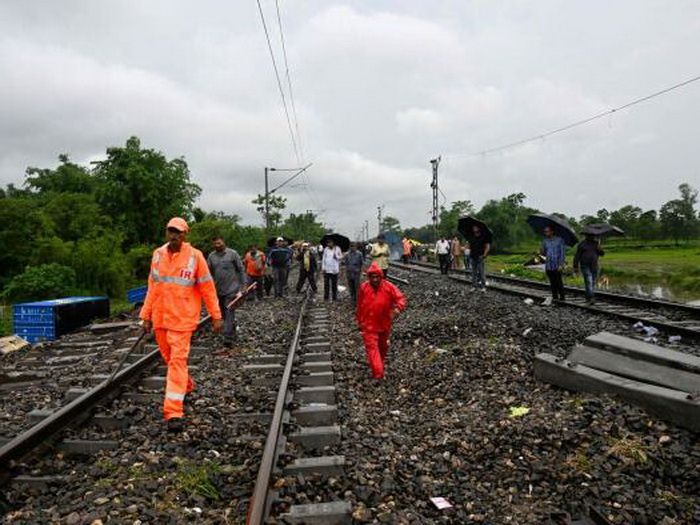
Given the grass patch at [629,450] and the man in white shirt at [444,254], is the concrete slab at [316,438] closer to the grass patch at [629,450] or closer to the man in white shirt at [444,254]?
the grass patch at [629,450]

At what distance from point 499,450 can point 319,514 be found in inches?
64.1

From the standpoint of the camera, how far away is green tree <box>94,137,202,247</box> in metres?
37.1

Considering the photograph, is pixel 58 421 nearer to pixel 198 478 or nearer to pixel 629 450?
pixel 198 478

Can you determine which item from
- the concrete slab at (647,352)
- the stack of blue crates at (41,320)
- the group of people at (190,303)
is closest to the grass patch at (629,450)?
the concrete slab at (647,352)

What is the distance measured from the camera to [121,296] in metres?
19.1

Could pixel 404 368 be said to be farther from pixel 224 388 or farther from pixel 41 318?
pixel 41 318

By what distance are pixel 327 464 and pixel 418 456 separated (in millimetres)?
785

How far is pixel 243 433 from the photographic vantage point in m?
4.26

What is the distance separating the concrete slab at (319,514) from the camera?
2.87 meters

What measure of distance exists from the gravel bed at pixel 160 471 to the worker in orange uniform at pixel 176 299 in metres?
0.40

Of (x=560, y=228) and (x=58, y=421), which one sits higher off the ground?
(x=560, y=228)

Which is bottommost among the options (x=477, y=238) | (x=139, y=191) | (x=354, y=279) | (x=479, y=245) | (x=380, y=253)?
(x=354, y=279)

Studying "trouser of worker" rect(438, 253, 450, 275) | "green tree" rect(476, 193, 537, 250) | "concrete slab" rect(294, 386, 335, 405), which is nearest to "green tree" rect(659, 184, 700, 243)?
"green tree" rect(476, 193, 537, 250)

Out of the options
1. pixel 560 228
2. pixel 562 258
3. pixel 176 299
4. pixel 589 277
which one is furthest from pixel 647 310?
pixel 176 299
